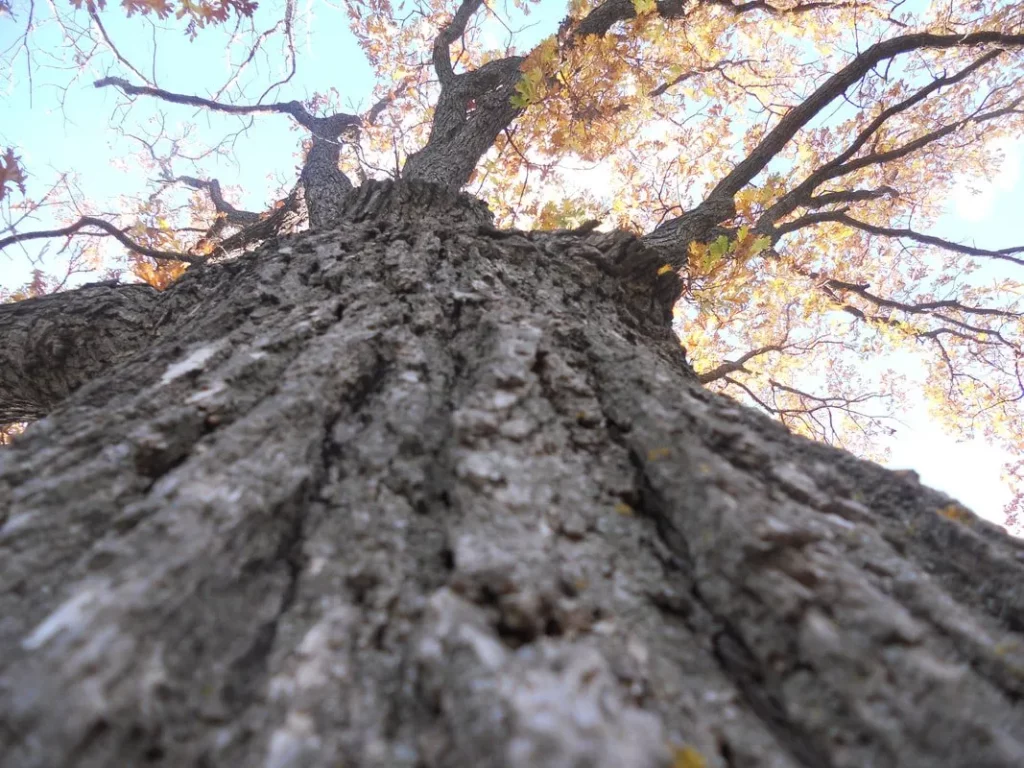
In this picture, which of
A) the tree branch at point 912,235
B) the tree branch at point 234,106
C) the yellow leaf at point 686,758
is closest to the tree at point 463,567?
the yellow leaf at point 686,758

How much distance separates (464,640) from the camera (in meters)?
0.75

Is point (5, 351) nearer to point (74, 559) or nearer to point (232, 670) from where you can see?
point (74, 559)

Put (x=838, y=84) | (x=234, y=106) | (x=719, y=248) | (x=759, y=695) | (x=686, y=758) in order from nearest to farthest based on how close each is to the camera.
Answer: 1. (x=686, y=758)
2. (x=759, y=695)
3. (x=719, y=248)
4. (x=838, y=84)
5. (x=234, y=106)

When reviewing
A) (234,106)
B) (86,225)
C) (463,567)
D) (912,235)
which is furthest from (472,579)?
(234,106)

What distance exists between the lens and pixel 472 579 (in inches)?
32.7

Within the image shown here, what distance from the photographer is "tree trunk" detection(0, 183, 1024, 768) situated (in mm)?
660

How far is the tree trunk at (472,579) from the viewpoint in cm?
66

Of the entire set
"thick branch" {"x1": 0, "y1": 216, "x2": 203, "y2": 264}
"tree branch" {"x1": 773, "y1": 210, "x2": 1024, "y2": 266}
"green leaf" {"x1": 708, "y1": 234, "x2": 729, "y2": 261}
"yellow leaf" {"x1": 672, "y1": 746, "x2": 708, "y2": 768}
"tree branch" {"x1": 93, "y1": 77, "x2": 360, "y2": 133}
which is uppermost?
"tree branch" {"x1": 93, "y1": 77, "x2": 360, "y2": 133}

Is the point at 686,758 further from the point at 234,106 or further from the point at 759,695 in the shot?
the point at 234,106

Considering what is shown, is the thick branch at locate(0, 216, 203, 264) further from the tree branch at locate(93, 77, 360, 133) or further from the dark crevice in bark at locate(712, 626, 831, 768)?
the dark crevice in bark at locate(712, 626, 831, 768)

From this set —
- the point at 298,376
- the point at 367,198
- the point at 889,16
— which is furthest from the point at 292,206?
the point at 889,16

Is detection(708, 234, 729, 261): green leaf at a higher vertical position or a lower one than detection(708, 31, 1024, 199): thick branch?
lower

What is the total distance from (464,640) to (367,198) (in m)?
2.83

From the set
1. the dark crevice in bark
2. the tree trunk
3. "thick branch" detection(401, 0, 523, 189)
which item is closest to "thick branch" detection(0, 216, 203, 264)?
"thick branch" detection(401, 0, 523, 189)
